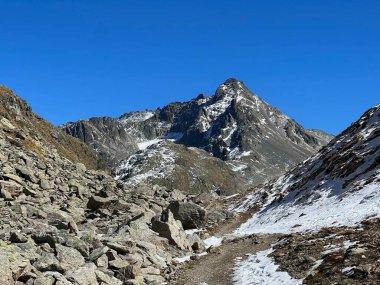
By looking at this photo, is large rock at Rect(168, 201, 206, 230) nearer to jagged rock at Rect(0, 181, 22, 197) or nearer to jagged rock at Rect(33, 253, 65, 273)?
jagged rock at Rect(0, 181, 22, 197)

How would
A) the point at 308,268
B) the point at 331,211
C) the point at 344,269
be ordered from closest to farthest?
the point at 344,269, the point at 308,268, the point at 331,211

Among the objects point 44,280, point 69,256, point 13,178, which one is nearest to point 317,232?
point 69,256

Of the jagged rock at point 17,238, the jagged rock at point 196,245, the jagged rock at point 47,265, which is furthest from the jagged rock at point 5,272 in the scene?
the jagged rock at point 196,245

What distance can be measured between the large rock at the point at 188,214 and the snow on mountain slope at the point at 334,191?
468 centimetres

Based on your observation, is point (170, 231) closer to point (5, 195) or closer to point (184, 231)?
point (184, 231)

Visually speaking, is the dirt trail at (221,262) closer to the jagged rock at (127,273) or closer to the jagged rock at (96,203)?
the jagged rock at (127,273)

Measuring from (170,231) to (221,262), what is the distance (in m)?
6.40

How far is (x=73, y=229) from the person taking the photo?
1059 inches

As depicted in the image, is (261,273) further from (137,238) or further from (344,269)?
(137,238)

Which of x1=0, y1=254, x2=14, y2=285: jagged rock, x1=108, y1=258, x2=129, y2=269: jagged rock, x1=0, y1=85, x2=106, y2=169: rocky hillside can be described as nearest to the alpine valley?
x1=0, y1=254, x2=14, y2=285: jagged rock

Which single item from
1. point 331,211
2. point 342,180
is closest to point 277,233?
→ point 331,211

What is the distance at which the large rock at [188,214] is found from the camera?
1779 inches

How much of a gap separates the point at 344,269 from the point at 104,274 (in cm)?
1195

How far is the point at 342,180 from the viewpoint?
46.1m
